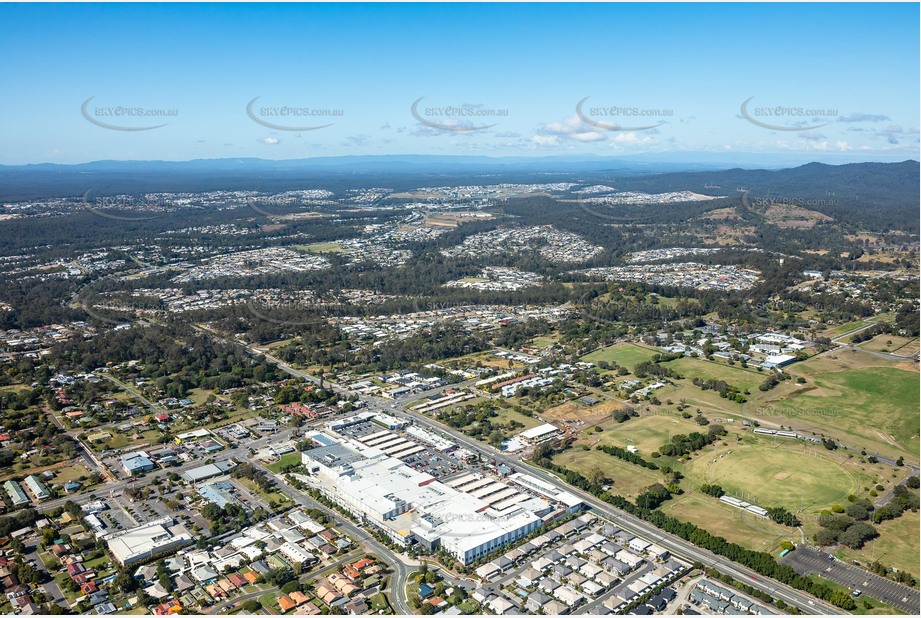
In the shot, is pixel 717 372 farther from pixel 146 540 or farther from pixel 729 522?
pixel 146 540

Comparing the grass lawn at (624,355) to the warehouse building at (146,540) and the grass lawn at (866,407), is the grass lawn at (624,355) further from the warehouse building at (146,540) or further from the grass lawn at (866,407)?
the warehouse building at (146,540)

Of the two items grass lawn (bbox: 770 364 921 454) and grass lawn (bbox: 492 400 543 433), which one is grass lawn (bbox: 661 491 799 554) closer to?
grass lawn (bbox: 492 400 543 433)

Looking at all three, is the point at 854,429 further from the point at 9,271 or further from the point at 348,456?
the point at 9,271

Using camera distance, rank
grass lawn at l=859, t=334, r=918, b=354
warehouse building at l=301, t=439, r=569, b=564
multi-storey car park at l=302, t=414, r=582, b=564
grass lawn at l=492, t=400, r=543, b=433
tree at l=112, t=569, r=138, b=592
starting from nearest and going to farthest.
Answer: tree at l=112, t=569, r=138, b=592, warehouse building at l=301, t=439, r=569, b=564, multi-storey car park at l=302, t=414, r=582, b=564, grass lawn at l=492, t=400, r=543, b=433, grass lawn at l=859, t=334, r=918, b=354

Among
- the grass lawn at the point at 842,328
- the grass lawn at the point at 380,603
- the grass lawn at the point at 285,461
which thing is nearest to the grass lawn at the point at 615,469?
the grass lawn at the point at 380,603

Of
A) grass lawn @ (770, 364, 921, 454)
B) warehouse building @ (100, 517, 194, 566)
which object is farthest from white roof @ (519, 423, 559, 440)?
warehouse building @ (100, 517, 194, 566)

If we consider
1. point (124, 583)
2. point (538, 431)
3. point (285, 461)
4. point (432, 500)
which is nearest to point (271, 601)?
point (124, 583)

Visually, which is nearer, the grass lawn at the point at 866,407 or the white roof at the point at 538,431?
the grass lawn at the point at 866,407
